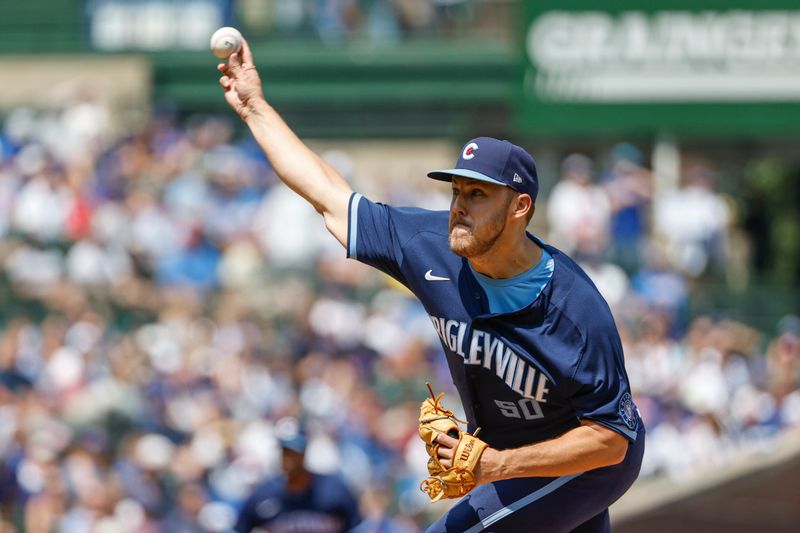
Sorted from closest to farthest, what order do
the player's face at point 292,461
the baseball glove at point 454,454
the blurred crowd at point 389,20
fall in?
the baseball glove at point 454,454 → the player's face at point 292,461 → the blurred crowd at point 389,20

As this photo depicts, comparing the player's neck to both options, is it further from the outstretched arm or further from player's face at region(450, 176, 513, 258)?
the outstretched arm

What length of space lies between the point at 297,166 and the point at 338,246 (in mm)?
9763

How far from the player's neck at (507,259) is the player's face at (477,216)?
0.15 ft

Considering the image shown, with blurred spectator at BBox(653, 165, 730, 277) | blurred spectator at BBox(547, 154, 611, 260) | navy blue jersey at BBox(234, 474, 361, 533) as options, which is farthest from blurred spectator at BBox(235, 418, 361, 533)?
blurred spectator at BBox(653, 165, 730, 277)

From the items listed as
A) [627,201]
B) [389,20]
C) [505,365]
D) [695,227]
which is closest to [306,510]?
[505,365]

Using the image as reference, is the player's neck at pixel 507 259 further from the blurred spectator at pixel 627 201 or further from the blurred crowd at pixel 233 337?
the blurred spectator at pixel 627 201

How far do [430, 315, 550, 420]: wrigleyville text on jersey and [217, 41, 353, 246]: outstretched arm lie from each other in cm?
52

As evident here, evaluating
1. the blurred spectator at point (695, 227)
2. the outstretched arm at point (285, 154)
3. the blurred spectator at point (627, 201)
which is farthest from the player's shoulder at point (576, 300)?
the blurred spectator at point (695, 227)

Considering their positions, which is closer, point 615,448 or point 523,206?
point 615,448

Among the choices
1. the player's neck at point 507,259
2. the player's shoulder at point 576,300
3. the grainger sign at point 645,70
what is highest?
the player's neck at point 507,259

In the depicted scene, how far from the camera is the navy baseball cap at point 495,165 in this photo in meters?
4.25

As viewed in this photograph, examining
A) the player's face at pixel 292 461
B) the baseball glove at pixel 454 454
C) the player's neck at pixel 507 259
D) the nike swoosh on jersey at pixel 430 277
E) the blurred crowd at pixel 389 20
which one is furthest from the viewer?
the blurred crowd at pixel 389 20

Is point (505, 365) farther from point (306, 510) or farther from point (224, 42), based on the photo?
point (306, 510)

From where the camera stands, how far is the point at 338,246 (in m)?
14.4
